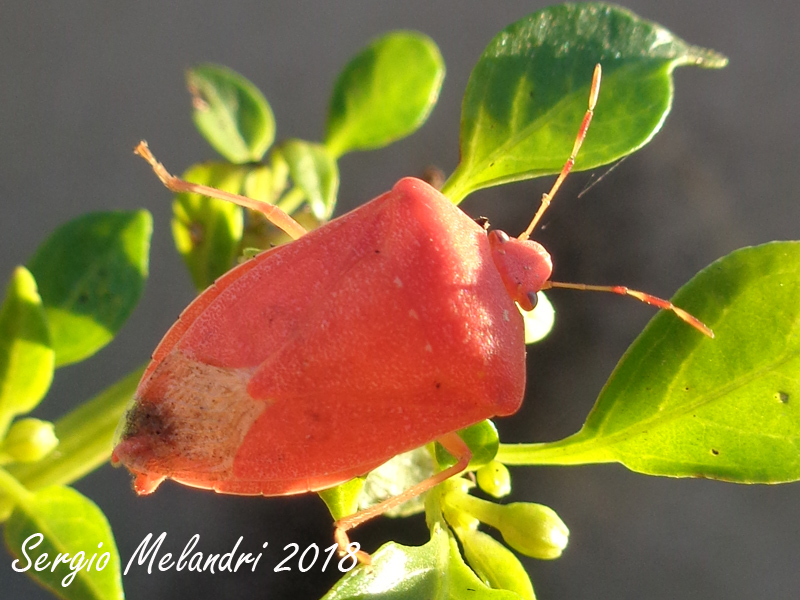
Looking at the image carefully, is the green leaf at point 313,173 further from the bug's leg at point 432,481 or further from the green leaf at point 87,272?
the bug's leg at point 432,481

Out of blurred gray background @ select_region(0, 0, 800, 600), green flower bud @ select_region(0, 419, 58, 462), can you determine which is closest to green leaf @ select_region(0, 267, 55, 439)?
green flower bud @ select_region(0, 419, 58, 462)

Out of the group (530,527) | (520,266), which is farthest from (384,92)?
(530,527)

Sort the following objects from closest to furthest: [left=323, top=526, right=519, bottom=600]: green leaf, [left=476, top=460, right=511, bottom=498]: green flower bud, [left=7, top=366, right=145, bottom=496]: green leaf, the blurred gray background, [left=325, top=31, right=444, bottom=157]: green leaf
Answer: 1. [left=323, top=526, right=519, bottom=600]: green leaf
2. [left=476, top=460, right=511, bottom=498]: green flower bud
3. [left=7, top=366, right=145, bottom=496]: green leaf
4. [left=325, top=31, right=444, bottom=157]: green leaf
5. the blurred gray background

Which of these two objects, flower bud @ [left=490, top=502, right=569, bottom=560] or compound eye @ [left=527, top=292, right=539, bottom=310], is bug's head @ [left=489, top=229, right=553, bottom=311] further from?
flower bud @ [left=490, top=502, right=569, bottom=560]

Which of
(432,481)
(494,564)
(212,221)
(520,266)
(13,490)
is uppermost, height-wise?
(212,221)

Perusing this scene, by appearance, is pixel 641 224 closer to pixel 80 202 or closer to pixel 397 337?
pixel 397 337

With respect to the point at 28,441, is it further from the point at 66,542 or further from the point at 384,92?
the point at 384,92

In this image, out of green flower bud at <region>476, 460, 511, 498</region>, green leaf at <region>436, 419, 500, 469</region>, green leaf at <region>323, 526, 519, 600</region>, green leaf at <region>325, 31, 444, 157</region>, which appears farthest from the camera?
green leaf at <region>325, 31, 444, 157</region>
